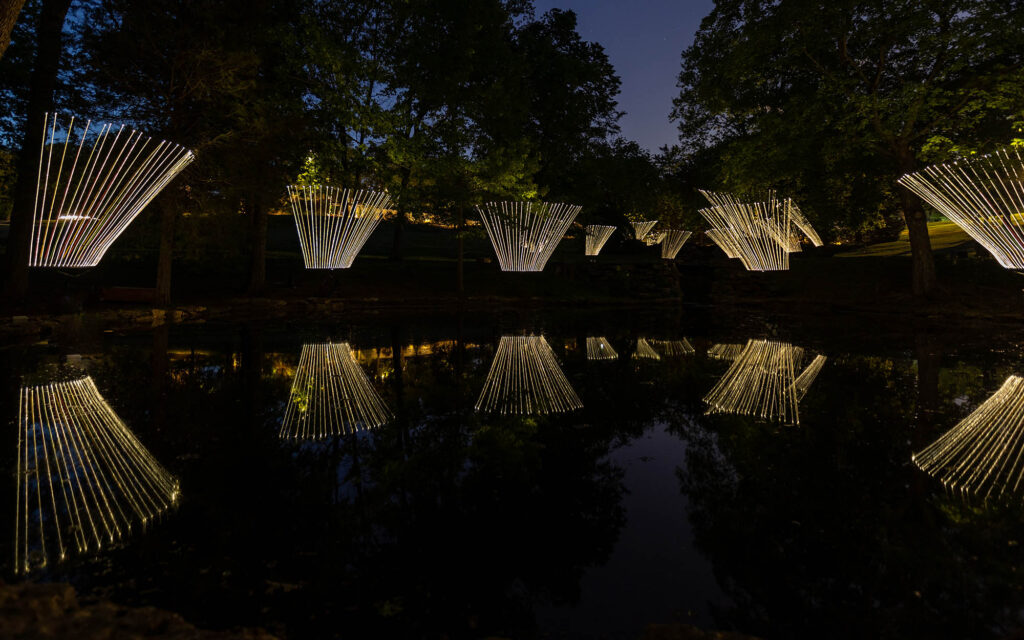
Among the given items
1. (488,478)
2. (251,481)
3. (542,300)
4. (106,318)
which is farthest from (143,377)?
(542,300)

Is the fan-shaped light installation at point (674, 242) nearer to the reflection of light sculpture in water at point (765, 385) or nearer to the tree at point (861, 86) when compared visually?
the tree at point (861, 86)

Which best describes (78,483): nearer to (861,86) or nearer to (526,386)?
(526,386)

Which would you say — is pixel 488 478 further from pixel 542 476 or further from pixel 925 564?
pixel 925 564

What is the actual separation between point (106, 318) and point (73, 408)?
8.95 metres

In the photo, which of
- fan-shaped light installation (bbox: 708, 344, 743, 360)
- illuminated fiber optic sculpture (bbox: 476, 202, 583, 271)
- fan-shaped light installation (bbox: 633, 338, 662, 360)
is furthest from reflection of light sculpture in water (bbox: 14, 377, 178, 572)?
illuminated fiber optic sculpture (bbox: 476, 202, 583, 271)

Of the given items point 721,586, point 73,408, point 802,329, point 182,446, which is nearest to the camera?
point 721,586

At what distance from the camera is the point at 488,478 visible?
13.2ft

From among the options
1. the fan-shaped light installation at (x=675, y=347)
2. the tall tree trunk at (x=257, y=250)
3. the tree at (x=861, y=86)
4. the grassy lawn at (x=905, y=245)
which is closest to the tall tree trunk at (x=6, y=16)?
the fan-shaped light installation at (x=675, y=347)

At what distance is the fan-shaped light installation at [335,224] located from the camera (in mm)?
17984

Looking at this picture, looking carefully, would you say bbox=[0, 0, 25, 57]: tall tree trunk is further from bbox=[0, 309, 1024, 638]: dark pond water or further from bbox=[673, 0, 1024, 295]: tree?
bbox=[673, 0, 1024, 295]: tree

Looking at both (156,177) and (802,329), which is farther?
(802,329)

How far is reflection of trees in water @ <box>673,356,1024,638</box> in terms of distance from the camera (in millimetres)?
2418

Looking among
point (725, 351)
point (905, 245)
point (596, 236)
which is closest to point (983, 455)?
point (725, 351)

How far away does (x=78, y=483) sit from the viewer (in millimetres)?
3848
